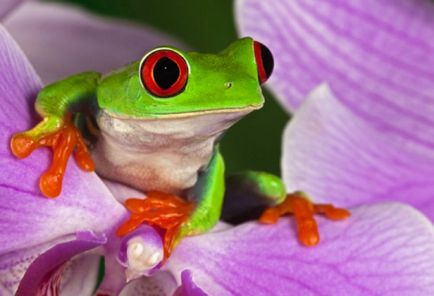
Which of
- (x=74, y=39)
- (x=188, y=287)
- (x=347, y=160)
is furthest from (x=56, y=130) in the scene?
(x=74, y=39)

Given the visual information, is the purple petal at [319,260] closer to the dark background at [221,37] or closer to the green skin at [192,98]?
the green skin at [192,98]

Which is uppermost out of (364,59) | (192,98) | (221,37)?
(192,98)

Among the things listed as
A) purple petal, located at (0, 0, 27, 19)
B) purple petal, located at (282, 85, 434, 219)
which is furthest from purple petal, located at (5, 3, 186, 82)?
purple petal, located at (0, 0, 27, 19)

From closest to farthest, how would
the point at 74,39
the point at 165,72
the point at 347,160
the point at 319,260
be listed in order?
the point at 165,72 < the point at 319,260 < the point at 347,160 < the point at 74,39

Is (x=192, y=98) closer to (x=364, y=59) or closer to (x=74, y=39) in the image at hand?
(x=364, y=59)

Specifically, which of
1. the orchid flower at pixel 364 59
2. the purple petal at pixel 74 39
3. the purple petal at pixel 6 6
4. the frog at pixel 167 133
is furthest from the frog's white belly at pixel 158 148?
the purple petal at pixel 74 39

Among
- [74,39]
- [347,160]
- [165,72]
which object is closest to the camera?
[165,72]
